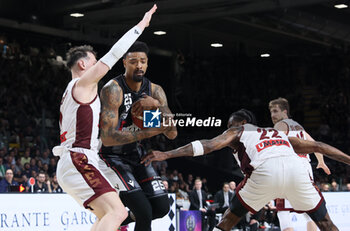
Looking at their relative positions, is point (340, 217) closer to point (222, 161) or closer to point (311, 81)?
point (311, 81)

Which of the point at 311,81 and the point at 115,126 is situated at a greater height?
the point at 311,81

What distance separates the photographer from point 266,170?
19.2 feet

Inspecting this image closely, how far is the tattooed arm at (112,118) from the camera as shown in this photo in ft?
19.4

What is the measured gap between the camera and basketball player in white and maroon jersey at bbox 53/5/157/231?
4941 millimetres

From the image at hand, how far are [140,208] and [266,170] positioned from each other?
1307mm

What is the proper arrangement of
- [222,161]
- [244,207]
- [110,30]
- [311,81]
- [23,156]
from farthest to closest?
[222,161] < [23,156] < [311,81] < [110,30] < [244,207]

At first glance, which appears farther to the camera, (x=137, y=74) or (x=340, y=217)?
(x=340, y=217)

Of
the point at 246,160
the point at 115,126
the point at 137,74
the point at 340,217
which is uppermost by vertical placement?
the point at 137,74

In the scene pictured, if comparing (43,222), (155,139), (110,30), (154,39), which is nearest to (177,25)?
(154,39)

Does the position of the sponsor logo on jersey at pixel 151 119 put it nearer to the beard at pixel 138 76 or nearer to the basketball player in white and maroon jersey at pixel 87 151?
the beard at pixel 138 76

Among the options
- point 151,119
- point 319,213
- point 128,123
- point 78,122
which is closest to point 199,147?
point 128,123

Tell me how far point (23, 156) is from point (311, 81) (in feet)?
25.4

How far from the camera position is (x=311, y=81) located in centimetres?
1360

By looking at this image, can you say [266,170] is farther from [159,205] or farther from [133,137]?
[133,137]
